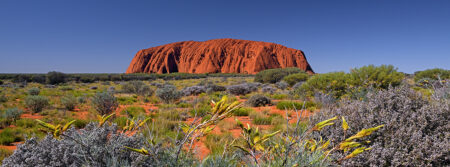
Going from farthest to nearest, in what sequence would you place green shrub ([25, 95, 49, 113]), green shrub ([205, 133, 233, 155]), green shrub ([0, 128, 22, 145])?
1. green shrub ([25, 95, 49, 113])
2. green shrub ([0, 128, 22, 145])
3. green shrub ([205, 133, 233, 155])

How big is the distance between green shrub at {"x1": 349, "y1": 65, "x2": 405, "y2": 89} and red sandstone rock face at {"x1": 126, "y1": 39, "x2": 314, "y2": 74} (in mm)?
→ 68250

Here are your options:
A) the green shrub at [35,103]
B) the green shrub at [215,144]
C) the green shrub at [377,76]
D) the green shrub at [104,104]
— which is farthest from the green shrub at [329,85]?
the green shrub at [35,103]

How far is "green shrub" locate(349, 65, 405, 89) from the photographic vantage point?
22.9 feet

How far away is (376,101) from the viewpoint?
8.36 feet

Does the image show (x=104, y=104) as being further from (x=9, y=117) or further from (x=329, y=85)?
(x=329, y=85)

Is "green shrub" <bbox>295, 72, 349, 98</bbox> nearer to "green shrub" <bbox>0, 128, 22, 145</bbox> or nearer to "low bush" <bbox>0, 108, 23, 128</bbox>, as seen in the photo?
"green shrub" <bbox>0, 128, 22, 145</bbox>

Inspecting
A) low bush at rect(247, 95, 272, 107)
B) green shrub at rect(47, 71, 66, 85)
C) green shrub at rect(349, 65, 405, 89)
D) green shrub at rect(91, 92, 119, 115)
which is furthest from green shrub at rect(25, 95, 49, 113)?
green shrub at rect(47, 71, 66, 85)

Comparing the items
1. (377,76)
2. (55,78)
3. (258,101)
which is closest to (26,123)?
(258,101)

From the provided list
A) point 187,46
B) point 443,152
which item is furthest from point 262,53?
point 443,152

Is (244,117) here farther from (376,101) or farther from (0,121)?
(0,121)

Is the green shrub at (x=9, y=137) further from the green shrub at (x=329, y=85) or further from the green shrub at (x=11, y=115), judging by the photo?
the green shrub at (x=329, y=85)

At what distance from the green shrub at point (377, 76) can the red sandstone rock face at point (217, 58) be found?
224 feet

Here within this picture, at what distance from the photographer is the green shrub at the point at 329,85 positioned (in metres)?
6.97

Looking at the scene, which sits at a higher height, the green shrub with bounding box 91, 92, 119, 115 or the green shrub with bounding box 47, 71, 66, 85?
the green shrub with bounding box 47, 71, 66, 85
